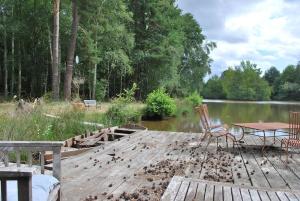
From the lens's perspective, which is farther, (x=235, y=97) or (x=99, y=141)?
(x=235, y=97)

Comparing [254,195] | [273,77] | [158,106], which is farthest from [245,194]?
[273,77]

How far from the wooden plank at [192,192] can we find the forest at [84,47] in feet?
57.4

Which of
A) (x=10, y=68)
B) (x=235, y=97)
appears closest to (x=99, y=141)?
(x=10, y=68)

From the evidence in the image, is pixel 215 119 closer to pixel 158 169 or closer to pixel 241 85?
pixel 158 169

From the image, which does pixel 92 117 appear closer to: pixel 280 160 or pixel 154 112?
pixel 280 160

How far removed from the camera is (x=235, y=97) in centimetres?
8375

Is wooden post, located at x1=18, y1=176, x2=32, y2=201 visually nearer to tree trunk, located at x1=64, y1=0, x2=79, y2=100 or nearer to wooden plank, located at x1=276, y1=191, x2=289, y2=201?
wooden plank, located at x1=276, y1=191, x2=289, y2=201

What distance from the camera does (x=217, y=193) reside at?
14.2 ft

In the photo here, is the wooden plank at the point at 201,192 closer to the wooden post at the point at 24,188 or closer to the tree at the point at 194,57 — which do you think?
the wooden post at the point at 24,188

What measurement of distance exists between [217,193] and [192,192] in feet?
0.90

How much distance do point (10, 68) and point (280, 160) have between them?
80.1ft

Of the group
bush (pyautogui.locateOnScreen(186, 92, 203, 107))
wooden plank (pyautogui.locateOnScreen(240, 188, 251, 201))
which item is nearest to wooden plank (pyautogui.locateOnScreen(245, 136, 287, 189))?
wooden plank (pyautogui.locateOnScreen(240, 188, 251, 201))

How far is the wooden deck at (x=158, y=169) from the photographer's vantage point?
4688 mm

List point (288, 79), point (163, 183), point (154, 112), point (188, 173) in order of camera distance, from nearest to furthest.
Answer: point (163, 183) → point (188, 173) → point (154, 112) → point (288, 79)
